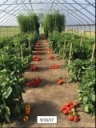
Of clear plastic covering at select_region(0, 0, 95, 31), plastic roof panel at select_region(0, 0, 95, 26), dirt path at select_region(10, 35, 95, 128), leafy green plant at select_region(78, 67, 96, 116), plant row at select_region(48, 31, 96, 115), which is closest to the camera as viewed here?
leafy green plant at select_region(78, 67, 96, 116)

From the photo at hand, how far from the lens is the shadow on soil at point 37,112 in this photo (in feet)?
15.7

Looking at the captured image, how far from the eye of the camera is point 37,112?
520 cm

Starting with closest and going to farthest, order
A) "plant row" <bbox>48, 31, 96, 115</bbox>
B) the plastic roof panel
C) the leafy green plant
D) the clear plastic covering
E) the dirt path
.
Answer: the leafy green plant → "plant row" <bbox>48, 31, 96, 115</bbox> → the dirt path → the plastic roof panel → the clear plastic covering

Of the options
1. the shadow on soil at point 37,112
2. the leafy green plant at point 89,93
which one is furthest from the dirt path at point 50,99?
the leafy green plant at point 89,93

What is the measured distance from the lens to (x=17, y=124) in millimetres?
4758

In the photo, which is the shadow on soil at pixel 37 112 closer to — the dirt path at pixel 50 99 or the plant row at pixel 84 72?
the dirt path at pixel 50 99

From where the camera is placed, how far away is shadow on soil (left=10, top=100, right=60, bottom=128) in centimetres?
479

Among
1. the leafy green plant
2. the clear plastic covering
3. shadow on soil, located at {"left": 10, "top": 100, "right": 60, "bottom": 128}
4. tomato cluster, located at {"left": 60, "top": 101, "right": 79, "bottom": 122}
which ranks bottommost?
shadow on soil, located at {"left": 10, "top": 100, "right": 60, "bottom": 128}

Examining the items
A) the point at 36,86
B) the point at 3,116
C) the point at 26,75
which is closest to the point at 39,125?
the point at 3,116

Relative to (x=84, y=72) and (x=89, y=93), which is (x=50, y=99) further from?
(x=89, y=93)

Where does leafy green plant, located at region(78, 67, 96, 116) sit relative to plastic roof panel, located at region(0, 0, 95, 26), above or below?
below

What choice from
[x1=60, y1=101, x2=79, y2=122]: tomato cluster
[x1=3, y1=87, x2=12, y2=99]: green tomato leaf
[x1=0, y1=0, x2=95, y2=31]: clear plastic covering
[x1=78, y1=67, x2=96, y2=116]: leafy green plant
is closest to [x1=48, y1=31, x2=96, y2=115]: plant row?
[x1=78, y1=67, x2=96, y2=116]: leafy green plant

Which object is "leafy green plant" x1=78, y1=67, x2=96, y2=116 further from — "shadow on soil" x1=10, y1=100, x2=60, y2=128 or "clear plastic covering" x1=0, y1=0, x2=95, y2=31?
"clear plastic covering" x1=0, y1=0, x2=95, y2=31

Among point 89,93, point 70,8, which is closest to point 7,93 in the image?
point 89,93
